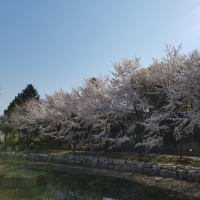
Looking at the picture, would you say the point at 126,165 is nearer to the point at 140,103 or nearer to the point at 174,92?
the point at 140,103

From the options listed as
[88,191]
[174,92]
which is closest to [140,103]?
[174,92]

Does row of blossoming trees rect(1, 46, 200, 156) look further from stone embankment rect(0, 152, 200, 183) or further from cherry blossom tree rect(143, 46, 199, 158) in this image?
stone embankment rect(0, 152, 200, 183)

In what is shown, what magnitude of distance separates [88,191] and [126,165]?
5.78m

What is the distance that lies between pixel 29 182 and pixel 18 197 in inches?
124

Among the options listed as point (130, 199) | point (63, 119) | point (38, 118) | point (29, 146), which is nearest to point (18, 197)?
point (130, 199)

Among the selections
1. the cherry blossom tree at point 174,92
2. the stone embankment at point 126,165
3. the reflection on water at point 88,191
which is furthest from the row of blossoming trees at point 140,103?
the reflection on water at point 88,191

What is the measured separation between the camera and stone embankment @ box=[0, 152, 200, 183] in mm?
12951

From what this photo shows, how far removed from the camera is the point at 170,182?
39.9 feet

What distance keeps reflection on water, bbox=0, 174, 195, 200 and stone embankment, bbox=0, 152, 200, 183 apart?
100 inches

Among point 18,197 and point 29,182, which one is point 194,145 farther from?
point 18,197

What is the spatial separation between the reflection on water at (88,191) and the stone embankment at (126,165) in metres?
2.54

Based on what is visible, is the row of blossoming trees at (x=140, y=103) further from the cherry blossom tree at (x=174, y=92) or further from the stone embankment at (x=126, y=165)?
the stone embankment at (x=126, y=165)

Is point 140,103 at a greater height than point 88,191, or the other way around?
point 140,103

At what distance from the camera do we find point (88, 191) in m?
10.6
